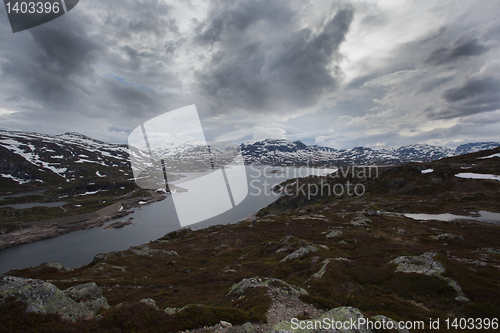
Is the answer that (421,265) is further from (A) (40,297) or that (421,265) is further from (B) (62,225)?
(B) (62,225)

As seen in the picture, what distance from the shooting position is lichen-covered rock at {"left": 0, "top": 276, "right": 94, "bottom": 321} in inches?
371

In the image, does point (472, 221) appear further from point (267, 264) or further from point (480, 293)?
point (267, 264)

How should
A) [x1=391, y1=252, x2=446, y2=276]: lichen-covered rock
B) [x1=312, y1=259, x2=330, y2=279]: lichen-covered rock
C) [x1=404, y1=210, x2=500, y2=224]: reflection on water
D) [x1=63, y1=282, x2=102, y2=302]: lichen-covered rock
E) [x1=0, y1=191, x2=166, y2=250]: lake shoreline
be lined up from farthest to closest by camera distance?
[x1=0, y1=191, x2=166, y2=250]: lake shoreline < [x1=404, y1=210, x2=500, y2=224]: reflection on water < [x1=312, y1=259, x2=330, y2=279]: lichen-covered rock < [x1=391, y1=252, x2=446, y2=276]: lichen-covered rock < [x1=63, y1=282, x2=102, y2=302]: lichen-covered rock

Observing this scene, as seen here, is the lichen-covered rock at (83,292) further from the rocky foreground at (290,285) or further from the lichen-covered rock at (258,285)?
the lichen-covered rock at (258,285)

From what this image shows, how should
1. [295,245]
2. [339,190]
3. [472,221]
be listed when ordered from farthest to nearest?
[339,190]
[472,221]
[295,245]

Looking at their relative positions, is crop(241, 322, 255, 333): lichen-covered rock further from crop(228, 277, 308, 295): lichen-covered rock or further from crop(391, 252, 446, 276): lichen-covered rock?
crop(391, 252, 446, 276): lichen-covered rock

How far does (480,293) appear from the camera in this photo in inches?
531

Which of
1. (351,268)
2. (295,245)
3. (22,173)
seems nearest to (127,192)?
(22,173)

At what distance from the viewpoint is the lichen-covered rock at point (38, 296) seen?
9.42 metres

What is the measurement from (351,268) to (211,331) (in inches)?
662

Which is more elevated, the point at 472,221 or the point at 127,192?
the point at 127,192

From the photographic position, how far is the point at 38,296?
978 cm

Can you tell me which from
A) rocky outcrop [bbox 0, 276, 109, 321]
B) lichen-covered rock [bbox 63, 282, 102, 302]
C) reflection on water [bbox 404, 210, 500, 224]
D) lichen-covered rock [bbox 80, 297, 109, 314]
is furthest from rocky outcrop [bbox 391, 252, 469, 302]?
reflection on water [bbox 404, 210, 500, 224]

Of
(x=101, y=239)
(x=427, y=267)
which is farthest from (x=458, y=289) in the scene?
(x=101, y=239)
